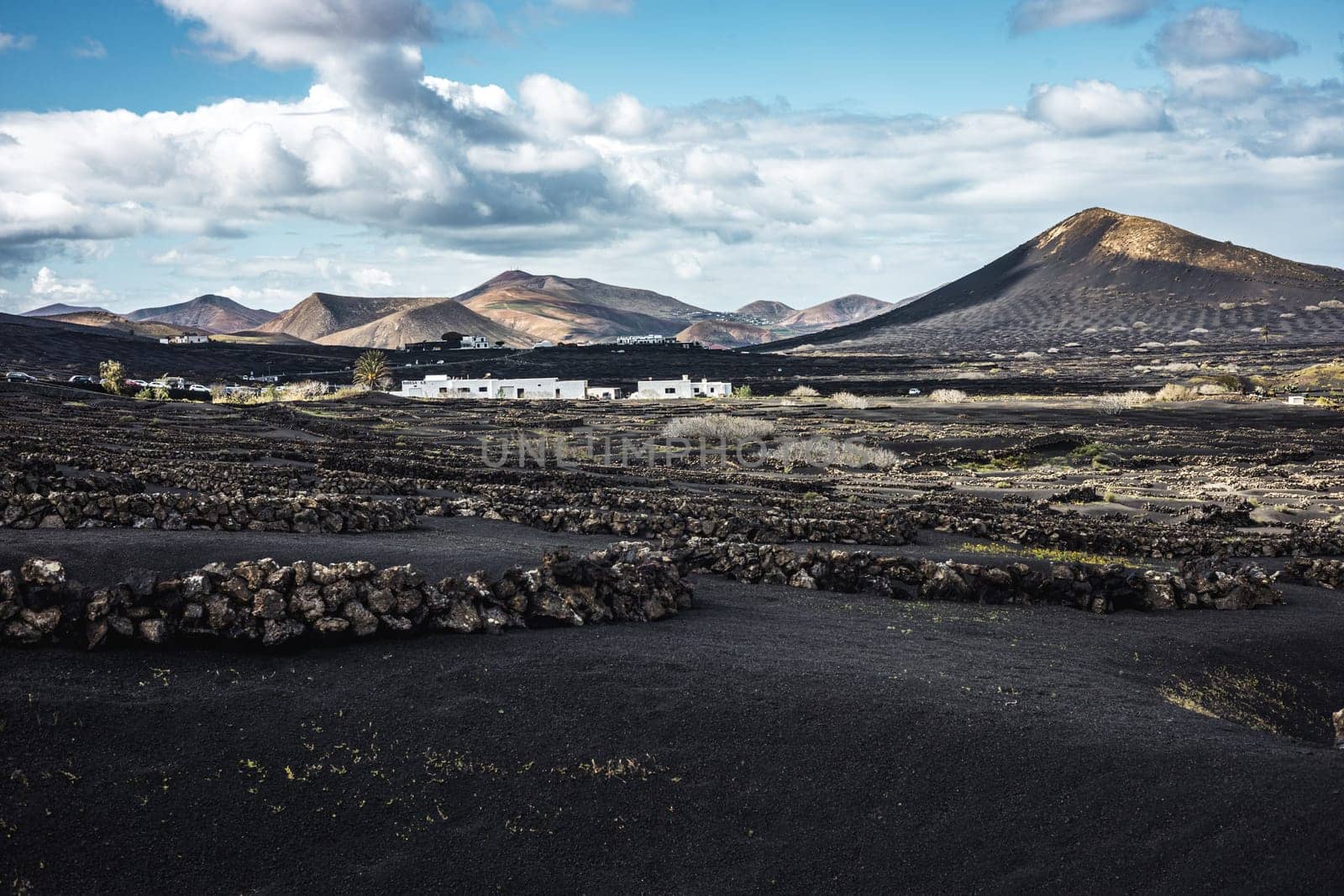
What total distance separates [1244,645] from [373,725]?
9027 mm

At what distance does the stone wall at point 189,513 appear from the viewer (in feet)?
42.6

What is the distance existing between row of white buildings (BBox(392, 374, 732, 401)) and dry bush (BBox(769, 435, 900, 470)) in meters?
60.6

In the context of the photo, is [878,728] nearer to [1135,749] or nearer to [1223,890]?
[1135,749]

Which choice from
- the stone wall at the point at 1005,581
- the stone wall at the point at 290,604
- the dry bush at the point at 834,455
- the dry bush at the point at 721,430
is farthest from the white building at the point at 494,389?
the stone wall at the point at 290,604

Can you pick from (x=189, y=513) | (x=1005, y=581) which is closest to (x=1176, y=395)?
(x=1005, y=581)

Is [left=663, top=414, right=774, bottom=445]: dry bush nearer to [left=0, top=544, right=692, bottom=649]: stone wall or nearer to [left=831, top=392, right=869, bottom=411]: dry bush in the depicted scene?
[left=831, top=392, right=869, bottom=411]: dry bush

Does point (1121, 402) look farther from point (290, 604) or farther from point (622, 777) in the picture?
point (622, 777)

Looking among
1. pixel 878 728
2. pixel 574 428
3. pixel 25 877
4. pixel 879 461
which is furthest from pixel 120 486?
pixel 574 428

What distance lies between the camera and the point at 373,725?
6766mm

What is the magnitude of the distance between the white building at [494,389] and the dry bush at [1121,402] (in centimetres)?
5593

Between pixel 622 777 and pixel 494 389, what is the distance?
107 metres

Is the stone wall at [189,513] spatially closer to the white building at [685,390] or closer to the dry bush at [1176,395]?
the dry bush at [1176,395]

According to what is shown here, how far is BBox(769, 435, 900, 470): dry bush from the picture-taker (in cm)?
4178

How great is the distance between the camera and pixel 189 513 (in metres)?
13.9
